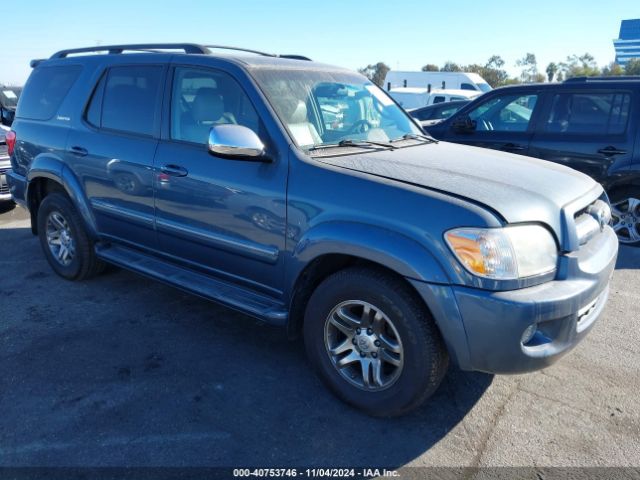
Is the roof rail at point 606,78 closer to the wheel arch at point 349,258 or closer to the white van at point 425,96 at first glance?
the wheel arch at point 349,258

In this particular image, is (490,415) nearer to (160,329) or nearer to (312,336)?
(312,336)

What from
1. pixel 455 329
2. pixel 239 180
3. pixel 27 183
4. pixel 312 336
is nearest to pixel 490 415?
pixel 455 329

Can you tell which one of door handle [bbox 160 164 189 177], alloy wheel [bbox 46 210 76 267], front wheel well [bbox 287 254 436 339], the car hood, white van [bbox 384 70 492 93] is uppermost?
white van [bbox 384 70 492 93]

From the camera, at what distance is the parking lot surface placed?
262 cm

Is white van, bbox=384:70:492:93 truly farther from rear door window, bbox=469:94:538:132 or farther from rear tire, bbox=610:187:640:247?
rear tire, bbox=610:187:640:247

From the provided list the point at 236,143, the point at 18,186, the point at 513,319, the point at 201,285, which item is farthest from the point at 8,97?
the point at 513,319

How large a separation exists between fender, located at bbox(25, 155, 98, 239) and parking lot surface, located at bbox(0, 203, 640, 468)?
0.75 m

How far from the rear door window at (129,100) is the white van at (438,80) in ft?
58.8

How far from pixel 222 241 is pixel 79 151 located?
5.86ft

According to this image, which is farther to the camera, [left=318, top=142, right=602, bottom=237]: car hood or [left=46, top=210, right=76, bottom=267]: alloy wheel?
[left=46, top=210, right=76, bottom=267]: alloy wheel

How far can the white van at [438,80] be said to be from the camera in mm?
21234

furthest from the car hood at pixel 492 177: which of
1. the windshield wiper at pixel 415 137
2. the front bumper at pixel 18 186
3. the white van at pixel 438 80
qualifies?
the white van at pixel 438 80

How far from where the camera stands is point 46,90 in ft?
15.8

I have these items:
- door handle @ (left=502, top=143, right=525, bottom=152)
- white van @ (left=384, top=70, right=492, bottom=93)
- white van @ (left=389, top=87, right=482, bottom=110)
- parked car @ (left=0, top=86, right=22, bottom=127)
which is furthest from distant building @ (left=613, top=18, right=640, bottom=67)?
door handle @ (left=502, top=143, right=525, bottom=152)
